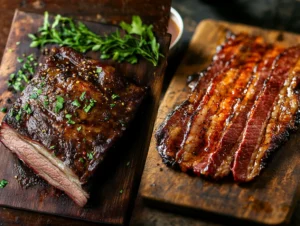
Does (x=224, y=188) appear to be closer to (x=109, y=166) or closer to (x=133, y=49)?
(x=109, y=166)

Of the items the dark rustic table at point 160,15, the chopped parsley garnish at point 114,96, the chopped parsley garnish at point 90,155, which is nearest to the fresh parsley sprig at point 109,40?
the dark rustic table at point 160,15

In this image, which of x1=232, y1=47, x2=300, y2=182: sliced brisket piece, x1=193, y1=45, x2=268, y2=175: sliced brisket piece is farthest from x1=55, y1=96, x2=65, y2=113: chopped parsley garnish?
x1=232, y1=47, x2=300, y2=182: sliced brisket piece

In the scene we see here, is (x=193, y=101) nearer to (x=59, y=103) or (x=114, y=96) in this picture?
(x=114, y=96)

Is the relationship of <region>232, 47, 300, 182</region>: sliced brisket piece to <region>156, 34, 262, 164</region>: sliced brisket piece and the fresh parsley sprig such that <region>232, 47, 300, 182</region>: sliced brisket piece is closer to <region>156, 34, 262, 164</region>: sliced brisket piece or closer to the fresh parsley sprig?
<region>156, 34, 262, 164</region>: sliced brisket piece

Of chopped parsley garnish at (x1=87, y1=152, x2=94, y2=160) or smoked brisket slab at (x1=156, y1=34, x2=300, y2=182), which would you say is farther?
smoked brisket slab at (x1=156, y1=34, x2=300, y2=182)

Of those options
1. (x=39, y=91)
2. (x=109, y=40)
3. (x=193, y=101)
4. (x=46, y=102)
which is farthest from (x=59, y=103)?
(x=193, y=101)

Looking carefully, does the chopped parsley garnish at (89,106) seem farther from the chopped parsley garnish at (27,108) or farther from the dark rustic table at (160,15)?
the dark rustic table at (160,15)
